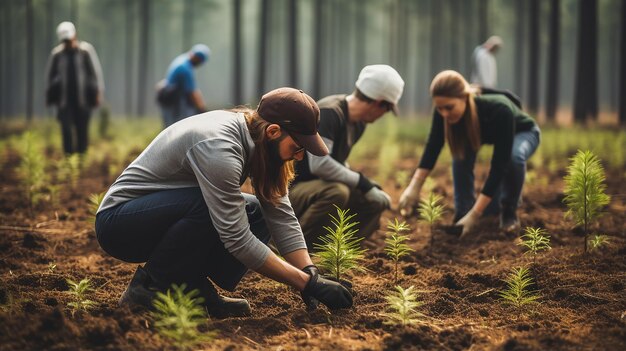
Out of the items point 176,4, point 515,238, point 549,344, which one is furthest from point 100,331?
point 176,4

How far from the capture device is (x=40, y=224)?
611 cm

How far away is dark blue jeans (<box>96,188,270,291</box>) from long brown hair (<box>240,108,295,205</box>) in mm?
334

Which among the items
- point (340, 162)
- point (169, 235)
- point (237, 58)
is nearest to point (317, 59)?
point (237, 58)

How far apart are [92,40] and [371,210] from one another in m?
51.4

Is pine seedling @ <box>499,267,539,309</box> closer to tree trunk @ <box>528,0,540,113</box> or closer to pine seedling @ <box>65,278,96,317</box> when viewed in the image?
pine seedling @ <box>65,278,96,317</box>

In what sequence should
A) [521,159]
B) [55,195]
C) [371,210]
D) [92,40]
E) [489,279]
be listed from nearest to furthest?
[489,279]
[371,210]
[521,159]
[55,195]
[92,40]

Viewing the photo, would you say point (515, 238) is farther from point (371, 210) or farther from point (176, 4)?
point (176, 4)

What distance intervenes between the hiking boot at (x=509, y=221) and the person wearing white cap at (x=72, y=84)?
686 centimetres

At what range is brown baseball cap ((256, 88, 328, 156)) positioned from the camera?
330 centimetres

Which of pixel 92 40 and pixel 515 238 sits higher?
pixel 92 40

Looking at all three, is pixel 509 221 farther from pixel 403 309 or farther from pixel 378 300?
pixel 403 309

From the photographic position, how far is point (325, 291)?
11.6 feet

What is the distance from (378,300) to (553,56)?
18.1m

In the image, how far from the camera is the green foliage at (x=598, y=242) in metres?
4.88
